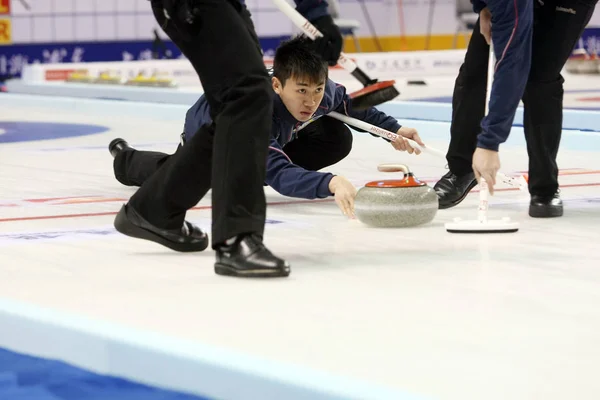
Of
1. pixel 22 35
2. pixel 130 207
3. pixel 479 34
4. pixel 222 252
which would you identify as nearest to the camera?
pixel 222 252

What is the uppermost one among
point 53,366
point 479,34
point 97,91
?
point 479,34

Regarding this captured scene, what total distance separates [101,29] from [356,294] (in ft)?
34.4

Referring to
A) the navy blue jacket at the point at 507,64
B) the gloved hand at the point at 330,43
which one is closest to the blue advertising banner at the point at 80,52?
the navy blue jacket at the point at 507,64

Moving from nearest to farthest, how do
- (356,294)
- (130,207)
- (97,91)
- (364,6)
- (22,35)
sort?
(356,294)
(130,207)
(97,91)
(22,35)
(364,6)

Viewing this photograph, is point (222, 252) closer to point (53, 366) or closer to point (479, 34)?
point (53, 366)

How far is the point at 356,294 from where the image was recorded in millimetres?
2139

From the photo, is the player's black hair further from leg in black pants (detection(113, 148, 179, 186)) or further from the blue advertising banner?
the blue advertising banner

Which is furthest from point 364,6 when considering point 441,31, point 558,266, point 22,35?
point 558,266

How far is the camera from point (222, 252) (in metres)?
2.31

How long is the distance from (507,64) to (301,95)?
2.11 feet

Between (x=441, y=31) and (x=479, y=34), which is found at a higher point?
(x=479, y=34)

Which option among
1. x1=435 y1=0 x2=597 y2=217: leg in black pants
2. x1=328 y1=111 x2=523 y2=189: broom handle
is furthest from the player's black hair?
x1=435 y1=0 x2=597 y2=217: leg in black pants

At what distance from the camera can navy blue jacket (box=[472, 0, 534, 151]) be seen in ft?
8.64

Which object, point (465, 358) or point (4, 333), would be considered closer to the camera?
point (465, 358)
